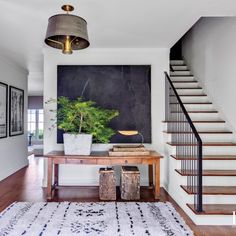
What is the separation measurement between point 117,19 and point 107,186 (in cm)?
234

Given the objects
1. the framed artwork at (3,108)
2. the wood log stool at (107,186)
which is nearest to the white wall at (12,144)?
the framed artwork at (3,108)

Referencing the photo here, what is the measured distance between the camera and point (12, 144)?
554 centimetres

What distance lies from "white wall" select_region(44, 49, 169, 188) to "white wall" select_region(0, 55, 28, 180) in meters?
1.21

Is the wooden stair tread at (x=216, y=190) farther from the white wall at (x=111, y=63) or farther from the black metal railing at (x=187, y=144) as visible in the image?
the white wall at (x=111, y=63)

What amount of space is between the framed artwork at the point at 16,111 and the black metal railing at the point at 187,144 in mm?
3406

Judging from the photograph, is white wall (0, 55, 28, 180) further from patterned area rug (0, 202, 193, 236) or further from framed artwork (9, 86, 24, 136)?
patterned area rug (0, 202, 193, 236)

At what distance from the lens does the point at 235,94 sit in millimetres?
3811

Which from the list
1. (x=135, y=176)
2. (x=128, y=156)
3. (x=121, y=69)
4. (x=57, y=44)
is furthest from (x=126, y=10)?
(x=135, y=176)

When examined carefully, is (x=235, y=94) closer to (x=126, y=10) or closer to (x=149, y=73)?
(x=149, y=73)

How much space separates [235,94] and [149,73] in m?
1.49

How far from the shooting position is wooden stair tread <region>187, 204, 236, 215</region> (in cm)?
279

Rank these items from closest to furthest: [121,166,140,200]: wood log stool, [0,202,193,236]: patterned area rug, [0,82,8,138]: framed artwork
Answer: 1. [0,202,193,236]: patterned area rug
2. [121,166,140,200]: wood log stool
3. [0,82,8,138]: framed artwork

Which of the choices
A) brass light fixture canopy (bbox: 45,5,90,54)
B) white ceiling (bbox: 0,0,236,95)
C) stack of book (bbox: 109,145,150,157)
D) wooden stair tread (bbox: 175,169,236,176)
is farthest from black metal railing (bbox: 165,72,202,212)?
brass light fixture canopy (bbox: 45,5,90,54)

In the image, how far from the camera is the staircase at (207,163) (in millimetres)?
2896
